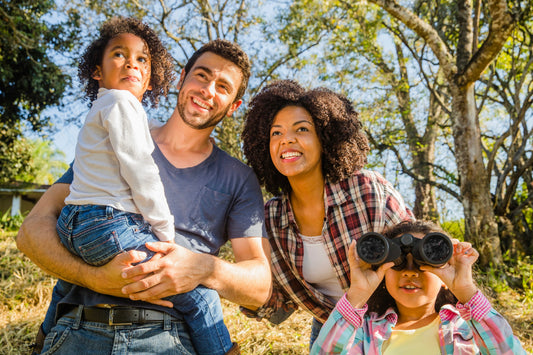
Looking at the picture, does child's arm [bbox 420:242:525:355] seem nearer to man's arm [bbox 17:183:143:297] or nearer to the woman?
the woman

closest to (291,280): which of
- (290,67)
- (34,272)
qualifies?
(34,272)

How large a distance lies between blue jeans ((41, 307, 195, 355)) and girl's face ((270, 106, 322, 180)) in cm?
121

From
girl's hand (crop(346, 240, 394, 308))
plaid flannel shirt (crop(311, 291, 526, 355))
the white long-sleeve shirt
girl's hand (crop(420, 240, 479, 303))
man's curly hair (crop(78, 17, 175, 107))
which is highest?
man's curly hair (crop(78, 17, 175, 107))

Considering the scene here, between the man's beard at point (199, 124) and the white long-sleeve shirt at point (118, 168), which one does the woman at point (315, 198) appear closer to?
the man's beard at point (199, 124)

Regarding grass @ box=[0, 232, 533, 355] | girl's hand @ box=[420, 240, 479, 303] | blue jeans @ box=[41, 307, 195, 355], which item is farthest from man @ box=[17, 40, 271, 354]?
grass @ box=[0, 232, 533, 355]

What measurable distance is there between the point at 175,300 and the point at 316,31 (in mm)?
8431

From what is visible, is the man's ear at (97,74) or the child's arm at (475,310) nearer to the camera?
the child's arm at (475,310)

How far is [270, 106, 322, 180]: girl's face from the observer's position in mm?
2725

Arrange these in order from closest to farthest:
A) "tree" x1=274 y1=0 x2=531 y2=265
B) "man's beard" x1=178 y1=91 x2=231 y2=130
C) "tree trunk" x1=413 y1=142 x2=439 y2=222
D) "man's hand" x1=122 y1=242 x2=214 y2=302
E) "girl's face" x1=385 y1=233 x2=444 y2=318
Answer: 1. "man's hand" x1=122 y1=242 x2=214 y2=302
2. "girl's face" x1=385 y1=233 x2=444 y2=318
3. "man's beard" x1=178 y1=91 x2=231 y2=130
4. "tree" x1=274 y1=0 x2=531 y2=265
5. "tree trunk" x1=413 y1=142 x2=439 y2=222

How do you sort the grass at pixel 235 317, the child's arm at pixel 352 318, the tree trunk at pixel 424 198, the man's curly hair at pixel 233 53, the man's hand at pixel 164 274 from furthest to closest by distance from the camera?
1. the tree trunk at pixel 424 198
2. the grass at pixel 235 317
3. the man's curly hair at pixel 233 53
4. the child's arm at pixel 352 318
5. the man's hand at pixel 164 274

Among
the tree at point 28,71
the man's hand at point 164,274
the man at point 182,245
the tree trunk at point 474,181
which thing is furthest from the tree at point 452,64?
the tree at point 28,71

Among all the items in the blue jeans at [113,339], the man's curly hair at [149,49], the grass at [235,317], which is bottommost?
the grass at [235,317]

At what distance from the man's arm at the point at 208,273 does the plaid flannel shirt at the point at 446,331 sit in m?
0.42

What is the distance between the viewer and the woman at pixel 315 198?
9.09 feet
